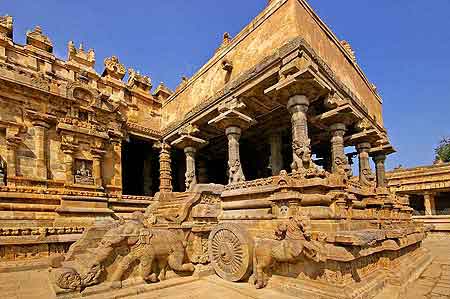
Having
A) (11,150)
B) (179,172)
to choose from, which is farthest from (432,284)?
(179,172)

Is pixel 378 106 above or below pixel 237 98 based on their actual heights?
above

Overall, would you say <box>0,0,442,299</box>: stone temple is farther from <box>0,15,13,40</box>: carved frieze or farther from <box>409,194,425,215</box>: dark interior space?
<box>409,194,425,215</box>: dark interior space

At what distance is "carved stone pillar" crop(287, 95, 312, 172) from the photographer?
7.11 meters

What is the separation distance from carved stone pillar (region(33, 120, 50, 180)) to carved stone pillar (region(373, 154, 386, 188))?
15.8 m

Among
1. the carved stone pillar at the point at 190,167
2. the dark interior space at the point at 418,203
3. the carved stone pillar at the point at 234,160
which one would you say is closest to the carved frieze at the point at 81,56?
the carved stone pillar at the point at 190,167

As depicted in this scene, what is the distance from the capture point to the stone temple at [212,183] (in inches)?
200

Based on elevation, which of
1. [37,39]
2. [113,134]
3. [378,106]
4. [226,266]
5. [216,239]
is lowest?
[226,266]

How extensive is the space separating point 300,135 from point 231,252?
3.99 meters

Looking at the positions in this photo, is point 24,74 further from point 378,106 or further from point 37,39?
point 378,106

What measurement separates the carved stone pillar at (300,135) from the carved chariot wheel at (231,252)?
2509 mm

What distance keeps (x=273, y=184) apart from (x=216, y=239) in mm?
1954

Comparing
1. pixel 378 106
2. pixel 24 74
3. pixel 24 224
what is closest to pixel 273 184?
pixel 24 224

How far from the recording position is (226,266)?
5.80 m

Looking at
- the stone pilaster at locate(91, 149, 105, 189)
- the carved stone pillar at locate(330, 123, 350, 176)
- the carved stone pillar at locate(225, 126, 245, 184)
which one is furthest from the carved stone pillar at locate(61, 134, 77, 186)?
the carved stone pillar at locate(330, 123, 350, 176)
